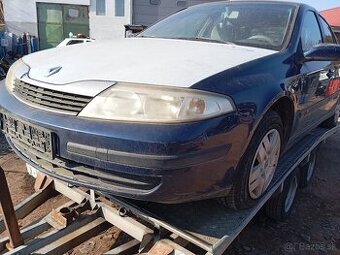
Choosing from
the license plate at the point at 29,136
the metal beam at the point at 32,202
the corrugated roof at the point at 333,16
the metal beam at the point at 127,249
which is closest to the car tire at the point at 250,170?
the metal beam at the point at 127,249

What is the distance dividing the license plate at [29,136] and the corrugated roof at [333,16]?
772 inches

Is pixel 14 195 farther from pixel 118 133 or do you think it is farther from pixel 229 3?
pixel 229 3

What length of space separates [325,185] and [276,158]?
214 cm

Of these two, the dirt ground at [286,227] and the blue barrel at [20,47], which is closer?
the dirt ground at [286,227]

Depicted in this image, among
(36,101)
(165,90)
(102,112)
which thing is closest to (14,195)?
(36,101)

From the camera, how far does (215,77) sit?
184 centimetres

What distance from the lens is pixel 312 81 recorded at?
293cm

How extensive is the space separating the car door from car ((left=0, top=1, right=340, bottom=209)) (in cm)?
27

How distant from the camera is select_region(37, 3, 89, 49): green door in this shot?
19.6m

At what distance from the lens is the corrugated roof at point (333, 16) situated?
1950 centimetres

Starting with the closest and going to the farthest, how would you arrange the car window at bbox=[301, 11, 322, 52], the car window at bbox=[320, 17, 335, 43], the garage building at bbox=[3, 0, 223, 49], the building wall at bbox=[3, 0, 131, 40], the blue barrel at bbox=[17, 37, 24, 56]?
the car window at bbox=[301, 11, 322, 52] → the car window at bbox=[320, 17, 335, 43] → the blue barrel at bbox=[17, 37, 24, 56] → the building wall at bbox=[3, 0, 131, 40] → the garage building at bbox=[3, 0, 223, 49]

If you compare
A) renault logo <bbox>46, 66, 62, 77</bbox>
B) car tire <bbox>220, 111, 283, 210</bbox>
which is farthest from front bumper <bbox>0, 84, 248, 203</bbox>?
renault logo <bbox>46, 66, 62, 77</bbox>

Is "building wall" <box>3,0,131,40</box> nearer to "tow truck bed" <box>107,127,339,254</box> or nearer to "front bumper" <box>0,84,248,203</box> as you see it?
"tow truck bed" <box>107,127,339,254</box>

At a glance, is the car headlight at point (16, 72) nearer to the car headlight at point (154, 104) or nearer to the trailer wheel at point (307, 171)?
the car headlight at point (154, 104)
